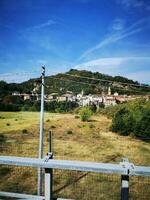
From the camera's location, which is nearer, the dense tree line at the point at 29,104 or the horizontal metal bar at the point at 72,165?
the horizontal metal bar at the point at 72,165

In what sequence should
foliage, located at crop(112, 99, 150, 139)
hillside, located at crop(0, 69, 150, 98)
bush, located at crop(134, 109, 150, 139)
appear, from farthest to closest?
foliage, located at crop(112, 99, 150, 139) < bush, located at crop(134, 109, 150, 139) < hillside, located at crop(0, 69, 150, 98)

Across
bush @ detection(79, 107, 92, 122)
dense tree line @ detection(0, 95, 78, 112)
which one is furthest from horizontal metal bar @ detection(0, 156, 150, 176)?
bush @ detection(79, 107, 92, 122)

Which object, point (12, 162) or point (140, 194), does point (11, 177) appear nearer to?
point (140, 194)

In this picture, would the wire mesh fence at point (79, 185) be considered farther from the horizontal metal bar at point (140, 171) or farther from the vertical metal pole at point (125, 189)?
the horizontal metal bar at point (140, 171)

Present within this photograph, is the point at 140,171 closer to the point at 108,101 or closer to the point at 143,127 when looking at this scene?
the point at 143,127

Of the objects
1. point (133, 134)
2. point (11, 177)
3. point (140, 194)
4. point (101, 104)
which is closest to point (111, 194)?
point (140, 194)

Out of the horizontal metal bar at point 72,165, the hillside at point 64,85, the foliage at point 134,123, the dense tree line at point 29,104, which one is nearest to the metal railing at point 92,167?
the horizontal metal bar at point 72,165

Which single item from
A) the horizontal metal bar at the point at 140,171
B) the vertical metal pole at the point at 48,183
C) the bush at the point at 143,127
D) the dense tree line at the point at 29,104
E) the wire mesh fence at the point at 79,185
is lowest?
the wire mesh fence at the point at 79,185

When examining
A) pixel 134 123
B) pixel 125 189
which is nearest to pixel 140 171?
pixel 125 189

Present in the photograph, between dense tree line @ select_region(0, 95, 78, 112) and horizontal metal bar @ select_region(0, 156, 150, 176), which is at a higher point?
dense tree line @ select_region(0, 95, 78, 112)

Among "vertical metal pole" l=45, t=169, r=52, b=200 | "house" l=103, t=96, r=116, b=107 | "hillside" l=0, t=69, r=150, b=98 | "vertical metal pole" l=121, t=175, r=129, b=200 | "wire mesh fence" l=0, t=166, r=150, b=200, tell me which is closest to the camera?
"vertical metal pole" l=121, t=175, r=129, b=200

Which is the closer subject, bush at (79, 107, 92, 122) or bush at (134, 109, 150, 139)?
bush at (134, 109, 150, 139)

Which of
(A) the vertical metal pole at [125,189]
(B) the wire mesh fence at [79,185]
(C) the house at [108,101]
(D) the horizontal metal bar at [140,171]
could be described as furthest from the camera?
(C) the house at [108,101]

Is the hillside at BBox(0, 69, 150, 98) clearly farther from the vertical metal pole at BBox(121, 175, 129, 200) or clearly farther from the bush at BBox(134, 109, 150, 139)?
the vertical metal pole at BBox(121, 175, 129, 200)
